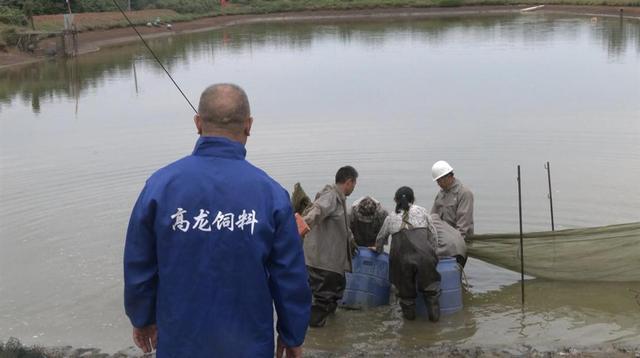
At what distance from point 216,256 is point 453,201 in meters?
5.01

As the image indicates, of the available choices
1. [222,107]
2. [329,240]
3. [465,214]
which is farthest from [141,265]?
[465,214]

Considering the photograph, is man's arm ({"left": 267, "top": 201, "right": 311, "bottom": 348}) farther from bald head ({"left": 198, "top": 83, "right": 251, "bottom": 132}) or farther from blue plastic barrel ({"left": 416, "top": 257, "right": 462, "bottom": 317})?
blue plastic barrel ({"left": 416, "top": 257, "right": 462, "bottom": 317})

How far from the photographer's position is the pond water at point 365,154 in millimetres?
7621

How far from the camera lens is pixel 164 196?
3.05 m

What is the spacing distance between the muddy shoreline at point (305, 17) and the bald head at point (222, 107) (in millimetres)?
40244

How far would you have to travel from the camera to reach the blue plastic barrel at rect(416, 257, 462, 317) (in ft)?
23.4

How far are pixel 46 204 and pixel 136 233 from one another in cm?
1004

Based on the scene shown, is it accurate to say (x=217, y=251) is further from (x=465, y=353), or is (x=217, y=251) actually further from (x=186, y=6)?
(x=186, y=6)

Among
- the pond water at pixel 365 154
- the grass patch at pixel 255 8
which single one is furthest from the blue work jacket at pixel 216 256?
the grass patch at pixel 255 8

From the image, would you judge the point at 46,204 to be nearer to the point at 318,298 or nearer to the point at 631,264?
the point at 318,298

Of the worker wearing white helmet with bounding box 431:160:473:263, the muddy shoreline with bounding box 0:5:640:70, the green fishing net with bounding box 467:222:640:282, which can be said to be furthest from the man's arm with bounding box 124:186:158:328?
the muddy shoreline with bounding box 0:5:640:70

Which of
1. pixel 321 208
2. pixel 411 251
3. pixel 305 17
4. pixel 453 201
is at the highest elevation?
pixel 305 17

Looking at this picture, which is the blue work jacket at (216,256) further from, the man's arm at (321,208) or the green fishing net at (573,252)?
the green fishing net at (573,252)

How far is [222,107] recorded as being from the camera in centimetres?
314
